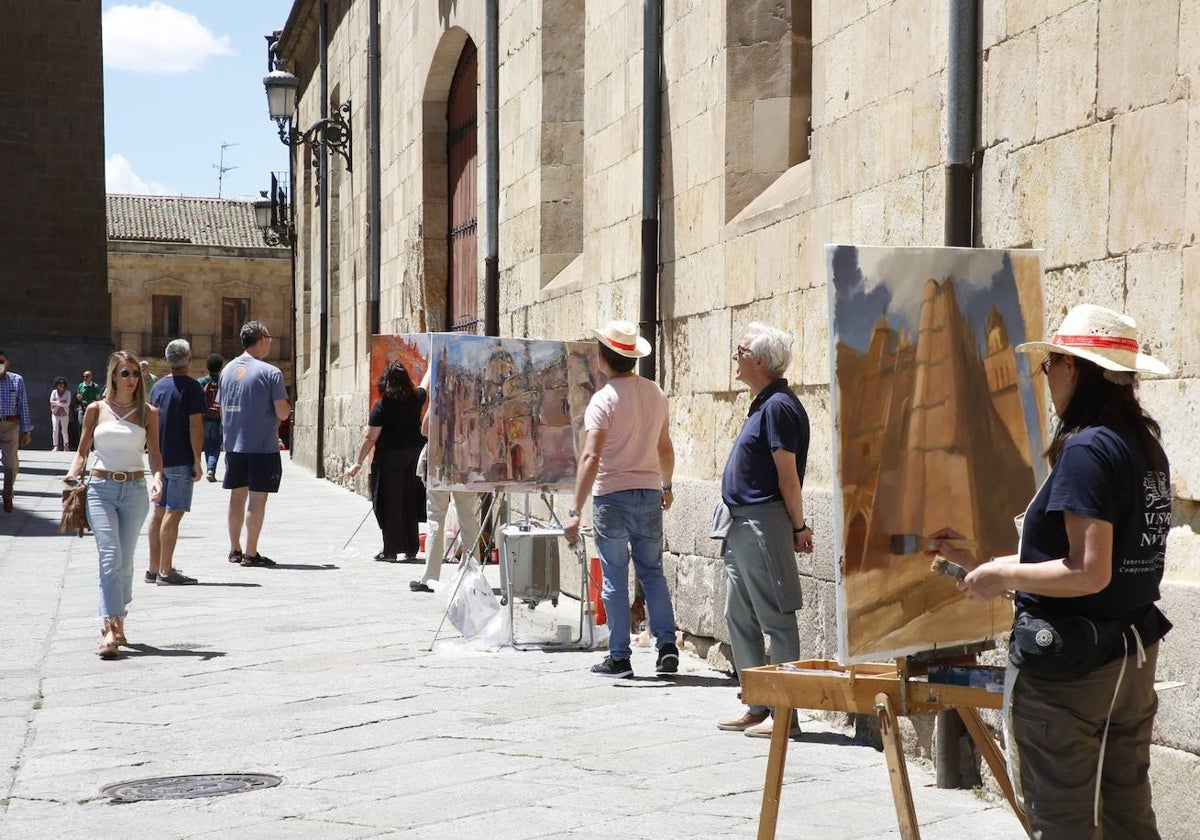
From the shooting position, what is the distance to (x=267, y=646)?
27.5 ft

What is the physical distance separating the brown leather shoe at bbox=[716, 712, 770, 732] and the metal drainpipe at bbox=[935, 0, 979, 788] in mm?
1950

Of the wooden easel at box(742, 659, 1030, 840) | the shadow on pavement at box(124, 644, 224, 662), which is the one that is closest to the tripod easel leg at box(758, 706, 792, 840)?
the wooden easel at box(742, 659, 1030, 840)

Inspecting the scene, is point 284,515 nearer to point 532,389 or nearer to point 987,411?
point 532,389

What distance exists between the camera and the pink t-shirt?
743cm

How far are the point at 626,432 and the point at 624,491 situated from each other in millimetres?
271

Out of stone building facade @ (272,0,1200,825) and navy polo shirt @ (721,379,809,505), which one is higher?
stone building facade @ (272,0,1200,825)

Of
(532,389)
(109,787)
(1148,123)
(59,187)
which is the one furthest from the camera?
(59,187)

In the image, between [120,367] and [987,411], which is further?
[120,367]

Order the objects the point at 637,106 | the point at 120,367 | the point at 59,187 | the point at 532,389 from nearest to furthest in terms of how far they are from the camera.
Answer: the point at 120,367 → the point at 532,389 → the point at 637,106 → the point at 59,187

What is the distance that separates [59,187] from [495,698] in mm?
29552

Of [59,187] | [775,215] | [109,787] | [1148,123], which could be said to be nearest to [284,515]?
[775,215]

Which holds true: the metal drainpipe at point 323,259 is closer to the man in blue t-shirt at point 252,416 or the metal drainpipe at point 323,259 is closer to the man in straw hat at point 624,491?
the man in blue t-shirt at point 252,416

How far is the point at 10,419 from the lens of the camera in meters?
15.9

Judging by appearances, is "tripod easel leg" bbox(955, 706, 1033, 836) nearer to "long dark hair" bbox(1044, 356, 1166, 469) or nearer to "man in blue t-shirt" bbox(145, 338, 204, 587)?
"long dark hair" bbox(1044, 356, 1166, 469)
